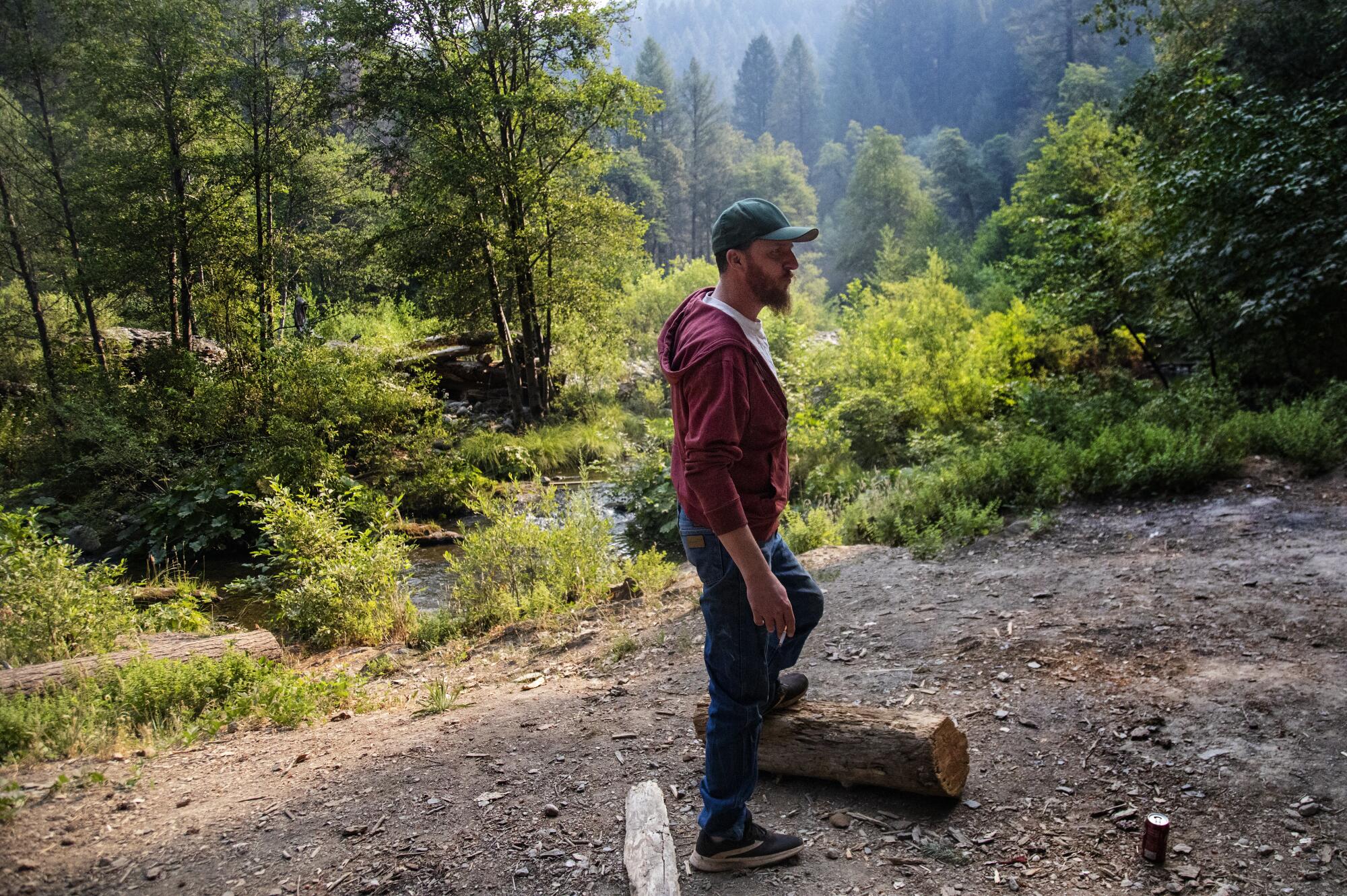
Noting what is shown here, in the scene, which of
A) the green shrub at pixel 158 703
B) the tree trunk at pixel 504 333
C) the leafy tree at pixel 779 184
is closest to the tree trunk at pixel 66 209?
the tree trunk at pixel 504 333

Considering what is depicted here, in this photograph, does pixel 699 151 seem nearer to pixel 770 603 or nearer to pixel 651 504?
pixel 651 504

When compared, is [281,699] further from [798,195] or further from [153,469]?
[798,195]

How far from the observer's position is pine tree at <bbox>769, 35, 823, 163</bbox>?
81812 millimetres

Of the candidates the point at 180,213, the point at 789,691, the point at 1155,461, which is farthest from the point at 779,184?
the point at 789,691

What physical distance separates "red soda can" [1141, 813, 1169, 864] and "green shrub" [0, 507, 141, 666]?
20.1 feet

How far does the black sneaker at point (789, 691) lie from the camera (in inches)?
122

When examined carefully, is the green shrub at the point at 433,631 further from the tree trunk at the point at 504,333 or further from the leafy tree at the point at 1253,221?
the tree trunk at the point at 504,333

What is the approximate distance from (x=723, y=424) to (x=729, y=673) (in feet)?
2.65

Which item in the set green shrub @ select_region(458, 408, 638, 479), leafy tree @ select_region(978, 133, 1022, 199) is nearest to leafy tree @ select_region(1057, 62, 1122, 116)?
leafy tree @ select_region(978, 133, 1022, 199)

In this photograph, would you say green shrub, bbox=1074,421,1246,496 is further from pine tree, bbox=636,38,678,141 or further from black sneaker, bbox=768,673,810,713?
pine tree, bbox=636,38,678,141

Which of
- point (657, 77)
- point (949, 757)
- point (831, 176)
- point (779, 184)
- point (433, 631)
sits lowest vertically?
point (433, 631)

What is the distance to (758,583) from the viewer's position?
2178mm

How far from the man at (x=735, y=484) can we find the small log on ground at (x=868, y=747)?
46 centimetres

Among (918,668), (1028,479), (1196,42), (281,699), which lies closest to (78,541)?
(281,699)
